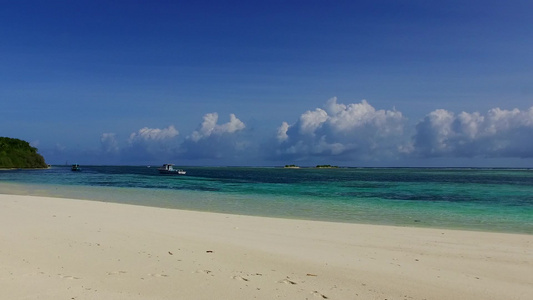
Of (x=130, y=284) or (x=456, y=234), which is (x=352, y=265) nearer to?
(x=130, y=284)

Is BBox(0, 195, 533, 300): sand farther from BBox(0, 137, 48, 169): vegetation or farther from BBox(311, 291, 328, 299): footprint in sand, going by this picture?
BBox(0, 137, 48, 169): vegetation

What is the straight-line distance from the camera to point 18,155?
490ft

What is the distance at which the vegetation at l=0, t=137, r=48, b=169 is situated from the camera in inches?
5571

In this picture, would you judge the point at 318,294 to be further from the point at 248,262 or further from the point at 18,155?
the point at 18,155

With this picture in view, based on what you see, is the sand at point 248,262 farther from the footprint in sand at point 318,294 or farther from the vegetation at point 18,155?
the vegetation at point 18,155

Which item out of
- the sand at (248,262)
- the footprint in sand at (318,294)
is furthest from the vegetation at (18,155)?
the footprint in sand at (318,294)

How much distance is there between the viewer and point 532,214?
78.4ft

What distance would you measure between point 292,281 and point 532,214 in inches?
907

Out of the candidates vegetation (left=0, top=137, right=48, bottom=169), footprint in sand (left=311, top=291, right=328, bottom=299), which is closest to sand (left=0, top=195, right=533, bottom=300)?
footprint in sand (left=311, top=291, right=328, bottom=299)

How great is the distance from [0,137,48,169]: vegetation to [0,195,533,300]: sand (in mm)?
153189

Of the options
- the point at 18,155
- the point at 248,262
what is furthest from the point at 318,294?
the point at 18,155

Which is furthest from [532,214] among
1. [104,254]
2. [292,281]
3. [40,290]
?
[40,290]

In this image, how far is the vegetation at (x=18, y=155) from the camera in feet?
464

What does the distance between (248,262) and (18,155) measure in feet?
559
